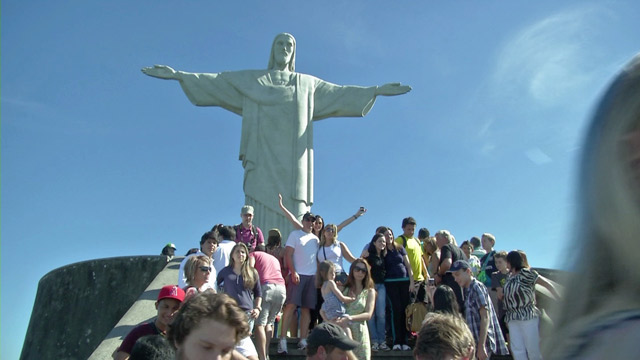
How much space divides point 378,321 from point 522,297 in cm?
159

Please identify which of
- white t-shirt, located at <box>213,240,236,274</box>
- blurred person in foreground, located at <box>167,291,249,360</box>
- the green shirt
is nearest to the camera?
blurred person in foreground, located at <box>167,291,249,360</box>

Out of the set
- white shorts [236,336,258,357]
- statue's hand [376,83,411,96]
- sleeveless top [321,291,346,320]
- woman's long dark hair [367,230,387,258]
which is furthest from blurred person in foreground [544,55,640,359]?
statue's hand [376,83,411,96]

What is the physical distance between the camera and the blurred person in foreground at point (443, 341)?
9.15ft

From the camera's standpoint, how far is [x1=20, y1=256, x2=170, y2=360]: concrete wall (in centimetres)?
939

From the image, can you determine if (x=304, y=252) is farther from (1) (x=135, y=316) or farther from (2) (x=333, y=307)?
(1) (x=135, y=316)

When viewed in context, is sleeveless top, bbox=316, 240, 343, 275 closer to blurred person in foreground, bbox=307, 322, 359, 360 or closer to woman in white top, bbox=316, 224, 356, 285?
woman in white top, bbox=316, 224, 356, 285

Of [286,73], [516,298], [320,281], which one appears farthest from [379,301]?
[286,73]

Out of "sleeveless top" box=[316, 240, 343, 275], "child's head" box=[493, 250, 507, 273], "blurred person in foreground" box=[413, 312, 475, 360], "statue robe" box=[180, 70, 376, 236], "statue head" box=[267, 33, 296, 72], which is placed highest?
"statue head" box=[267, 33, 296, 72]

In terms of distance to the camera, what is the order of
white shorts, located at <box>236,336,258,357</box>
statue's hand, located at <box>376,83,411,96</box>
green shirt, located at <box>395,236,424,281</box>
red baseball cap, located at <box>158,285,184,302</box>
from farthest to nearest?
statue's hand, located at <box>376,83,411,96</box>
green shirt, located at <box>395,236,424,281</box>
white shorts, located at <box>236,336,258,357</box>
red baseball cap, located at <box>158,285,184,302</box>

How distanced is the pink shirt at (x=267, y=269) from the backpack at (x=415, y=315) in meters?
1.50

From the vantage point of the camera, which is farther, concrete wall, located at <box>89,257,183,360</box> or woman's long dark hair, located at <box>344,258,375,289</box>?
woman's long dark hair, located at <box>344,258,375,289</box>

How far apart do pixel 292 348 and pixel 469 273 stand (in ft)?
6.97

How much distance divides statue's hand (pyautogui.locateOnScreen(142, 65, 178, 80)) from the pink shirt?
6.96 meters

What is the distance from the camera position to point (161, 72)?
1233cm
